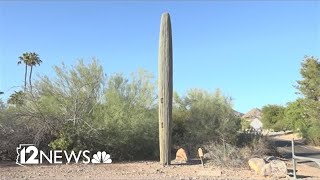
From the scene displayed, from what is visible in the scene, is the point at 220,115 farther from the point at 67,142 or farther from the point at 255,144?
the point at 67,142

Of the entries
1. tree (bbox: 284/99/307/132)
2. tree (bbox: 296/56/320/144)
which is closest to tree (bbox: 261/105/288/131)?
tree (bbox: 284/99/307/132)

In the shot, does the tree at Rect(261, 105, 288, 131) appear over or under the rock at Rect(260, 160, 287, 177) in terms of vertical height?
over

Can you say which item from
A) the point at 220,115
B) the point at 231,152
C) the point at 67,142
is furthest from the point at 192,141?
the point at 67,142

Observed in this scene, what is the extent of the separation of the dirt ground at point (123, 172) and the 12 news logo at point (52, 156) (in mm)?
616

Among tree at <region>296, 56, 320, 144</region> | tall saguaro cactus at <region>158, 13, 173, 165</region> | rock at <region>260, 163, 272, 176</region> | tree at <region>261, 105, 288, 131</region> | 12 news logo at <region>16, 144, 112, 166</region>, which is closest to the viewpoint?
rock at <region>260, 163, 272, 176</region>

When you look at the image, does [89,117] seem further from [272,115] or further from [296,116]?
[272,115]

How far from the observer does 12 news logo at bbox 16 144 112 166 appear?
17.3 m

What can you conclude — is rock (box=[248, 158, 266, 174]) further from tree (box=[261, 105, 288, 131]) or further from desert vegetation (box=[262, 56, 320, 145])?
tree (box=[261, 105, 288, 131])

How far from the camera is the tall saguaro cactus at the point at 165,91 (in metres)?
17.9

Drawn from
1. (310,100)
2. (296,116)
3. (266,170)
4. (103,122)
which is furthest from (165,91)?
(296,116)

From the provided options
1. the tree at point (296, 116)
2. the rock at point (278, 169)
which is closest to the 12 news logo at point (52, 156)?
the rock at point (278, 169)

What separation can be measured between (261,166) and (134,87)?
7942mm

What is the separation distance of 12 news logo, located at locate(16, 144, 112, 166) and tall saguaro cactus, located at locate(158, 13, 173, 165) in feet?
7.80

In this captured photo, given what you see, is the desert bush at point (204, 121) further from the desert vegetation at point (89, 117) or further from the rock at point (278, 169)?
the rock at point (278, 169)
